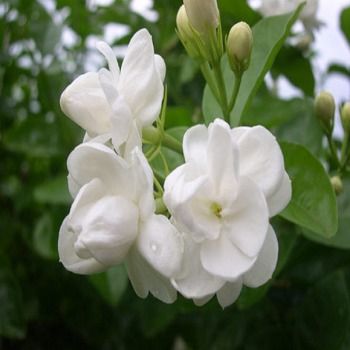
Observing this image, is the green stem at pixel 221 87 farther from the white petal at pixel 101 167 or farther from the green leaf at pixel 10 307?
the green leaf at pixel 10 307

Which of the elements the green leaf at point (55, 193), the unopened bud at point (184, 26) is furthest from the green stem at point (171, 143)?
the green leaf at point (55, 193)

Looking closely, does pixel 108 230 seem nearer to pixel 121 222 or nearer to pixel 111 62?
pixel 121 222

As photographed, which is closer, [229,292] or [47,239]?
[229,292]

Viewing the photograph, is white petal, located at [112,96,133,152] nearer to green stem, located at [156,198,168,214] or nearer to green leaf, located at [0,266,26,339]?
green stem, located at [156,198,168,214]

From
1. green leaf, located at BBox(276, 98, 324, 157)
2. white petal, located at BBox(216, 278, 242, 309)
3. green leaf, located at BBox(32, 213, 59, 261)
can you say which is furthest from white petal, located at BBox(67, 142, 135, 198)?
green leaf, located at BBox(32, 213, 59, 261)

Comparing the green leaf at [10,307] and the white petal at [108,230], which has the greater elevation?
the white petal at [108,230]

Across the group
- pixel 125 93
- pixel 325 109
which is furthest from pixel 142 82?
pixel 325 109

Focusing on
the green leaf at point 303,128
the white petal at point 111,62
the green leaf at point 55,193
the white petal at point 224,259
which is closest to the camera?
the white petal at point 224,259
